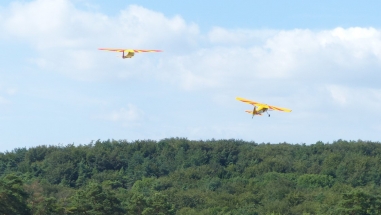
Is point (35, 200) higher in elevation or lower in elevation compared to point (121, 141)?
lower

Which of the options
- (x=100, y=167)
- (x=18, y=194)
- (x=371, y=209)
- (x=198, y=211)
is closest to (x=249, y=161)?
(x=100, y=167)

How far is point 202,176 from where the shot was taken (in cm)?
12294

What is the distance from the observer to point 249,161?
13762 cm

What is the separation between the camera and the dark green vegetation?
201 feet

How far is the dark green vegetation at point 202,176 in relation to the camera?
61125 mm

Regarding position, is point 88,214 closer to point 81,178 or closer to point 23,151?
point 81,178

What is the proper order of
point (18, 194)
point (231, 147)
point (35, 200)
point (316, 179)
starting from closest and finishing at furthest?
point (18, 194) → point (35, 200) → point (316, 179) → point (231, 147)

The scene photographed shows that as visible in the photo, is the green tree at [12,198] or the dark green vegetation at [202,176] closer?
the green tree at [12,198]

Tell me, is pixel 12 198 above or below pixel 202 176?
below

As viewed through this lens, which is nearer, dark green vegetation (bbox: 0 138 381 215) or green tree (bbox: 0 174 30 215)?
green tree (bbox: 0 174 30 215)

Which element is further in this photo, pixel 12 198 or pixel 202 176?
pixel 202 176

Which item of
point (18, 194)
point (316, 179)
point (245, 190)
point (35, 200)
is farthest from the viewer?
point (316, 179)

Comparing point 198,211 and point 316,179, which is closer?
point 198,211

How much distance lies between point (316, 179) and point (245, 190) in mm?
14379
